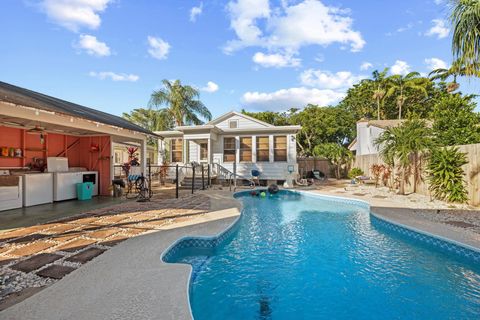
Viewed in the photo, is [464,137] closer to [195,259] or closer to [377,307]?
[377,307]

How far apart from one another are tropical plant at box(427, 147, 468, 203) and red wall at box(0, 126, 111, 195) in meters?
11.9

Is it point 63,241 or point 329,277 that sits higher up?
point 63,241

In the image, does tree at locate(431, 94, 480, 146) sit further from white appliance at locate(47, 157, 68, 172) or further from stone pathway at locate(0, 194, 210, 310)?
white appliance at locate(47, 157, 68, 172)

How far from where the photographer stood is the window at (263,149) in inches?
561

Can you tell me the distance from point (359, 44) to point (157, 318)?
16.9 m

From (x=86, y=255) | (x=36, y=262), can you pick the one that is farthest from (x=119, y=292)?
(x=36, y=262)

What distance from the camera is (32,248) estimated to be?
369 cm

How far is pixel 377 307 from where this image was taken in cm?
302

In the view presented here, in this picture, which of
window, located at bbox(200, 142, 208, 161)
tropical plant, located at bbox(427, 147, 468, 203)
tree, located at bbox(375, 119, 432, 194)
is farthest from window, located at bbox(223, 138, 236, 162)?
tropical plant, located at bbox(427, 147, 468, 203)

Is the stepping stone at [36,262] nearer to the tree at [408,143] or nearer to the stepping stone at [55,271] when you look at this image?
the stepping stone at [55,271]

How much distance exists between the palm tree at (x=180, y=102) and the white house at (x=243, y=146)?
18.0 ft

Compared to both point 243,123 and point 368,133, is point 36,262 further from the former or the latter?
point 368,133

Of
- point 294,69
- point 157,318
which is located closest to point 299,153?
point 294,69

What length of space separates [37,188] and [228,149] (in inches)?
372
